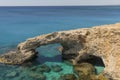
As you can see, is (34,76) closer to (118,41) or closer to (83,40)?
(83,40)

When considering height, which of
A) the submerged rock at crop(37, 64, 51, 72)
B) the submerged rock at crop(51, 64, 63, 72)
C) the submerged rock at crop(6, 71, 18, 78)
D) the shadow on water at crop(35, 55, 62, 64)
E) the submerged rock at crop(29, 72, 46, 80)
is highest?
the submerged rock at crop(6, 71, 18, 78)

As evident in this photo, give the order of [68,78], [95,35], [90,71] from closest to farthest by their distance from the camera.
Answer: [68,78], [90,71], [95,35]

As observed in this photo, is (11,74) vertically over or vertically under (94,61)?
over

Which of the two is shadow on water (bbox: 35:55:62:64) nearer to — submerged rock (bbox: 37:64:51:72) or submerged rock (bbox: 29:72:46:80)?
submerged rock (bbox: 37:64:51:72)

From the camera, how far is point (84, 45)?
27.5 meters

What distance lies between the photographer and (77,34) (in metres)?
→ 27.3

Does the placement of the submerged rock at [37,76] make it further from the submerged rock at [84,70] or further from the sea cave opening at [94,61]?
the sea cave opening at [94,61]

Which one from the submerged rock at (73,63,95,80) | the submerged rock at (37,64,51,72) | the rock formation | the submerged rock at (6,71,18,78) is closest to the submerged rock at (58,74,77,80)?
the submerged rock at (73,63,95,80)

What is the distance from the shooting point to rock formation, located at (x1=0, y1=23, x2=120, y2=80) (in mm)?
23702

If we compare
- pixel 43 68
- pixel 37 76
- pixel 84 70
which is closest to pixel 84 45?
pixel 84 70

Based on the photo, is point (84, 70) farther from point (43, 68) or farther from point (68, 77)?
point (43, 68)

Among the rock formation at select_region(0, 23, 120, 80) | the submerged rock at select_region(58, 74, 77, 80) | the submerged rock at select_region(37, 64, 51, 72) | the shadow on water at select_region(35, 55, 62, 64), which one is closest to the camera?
the submerged rock at select_region(58, 74, 77, 80)

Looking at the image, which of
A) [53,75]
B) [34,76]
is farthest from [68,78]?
[34,76]

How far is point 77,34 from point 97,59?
15.0 ft
